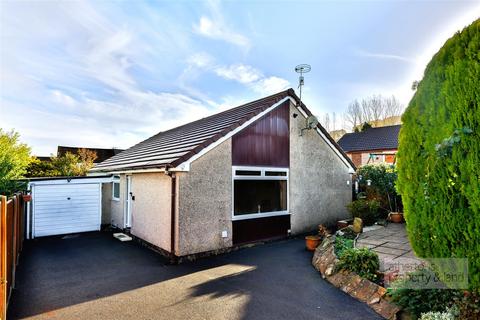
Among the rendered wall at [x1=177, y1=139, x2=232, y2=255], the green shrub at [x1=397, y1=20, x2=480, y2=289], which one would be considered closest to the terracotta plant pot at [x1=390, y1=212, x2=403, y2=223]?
the rendered wall at [x1=177, y1=139, x2=232, y2=255]

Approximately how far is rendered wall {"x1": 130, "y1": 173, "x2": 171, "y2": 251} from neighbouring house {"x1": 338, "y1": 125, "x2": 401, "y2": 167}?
26574mm

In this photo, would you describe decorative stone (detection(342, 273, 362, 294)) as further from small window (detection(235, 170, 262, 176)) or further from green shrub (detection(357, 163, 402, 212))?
green shrub (detection(357, 163, 402, 212))

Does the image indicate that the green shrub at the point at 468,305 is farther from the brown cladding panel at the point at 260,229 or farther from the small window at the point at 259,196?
the small window at the point at 259,196

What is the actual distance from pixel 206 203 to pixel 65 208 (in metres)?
7.82

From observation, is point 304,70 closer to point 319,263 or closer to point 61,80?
point 319,263

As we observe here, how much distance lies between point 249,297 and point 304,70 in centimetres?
876

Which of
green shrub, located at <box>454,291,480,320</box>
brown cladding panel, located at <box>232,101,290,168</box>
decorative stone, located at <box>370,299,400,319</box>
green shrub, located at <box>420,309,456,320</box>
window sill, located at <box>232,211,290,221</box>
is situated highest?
brown cladding panel, located at <box>232,101,290,168</box>

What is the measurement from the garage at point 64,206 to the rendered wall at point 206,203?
23.2ft

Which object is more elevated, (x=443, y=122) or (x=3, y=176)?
(x=443, y=122)

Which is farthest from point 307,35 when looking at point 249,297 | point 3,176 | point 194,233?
point 3,176

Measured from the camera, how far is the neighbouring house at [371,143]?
101 feet

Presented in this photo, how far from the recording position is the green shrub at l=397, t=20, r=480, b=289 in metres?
3.72

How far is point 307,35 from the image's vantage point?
432 inches

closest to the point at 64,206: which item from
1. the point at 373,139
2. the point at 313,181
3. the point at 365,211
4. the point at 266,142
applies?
the point at 266,142
